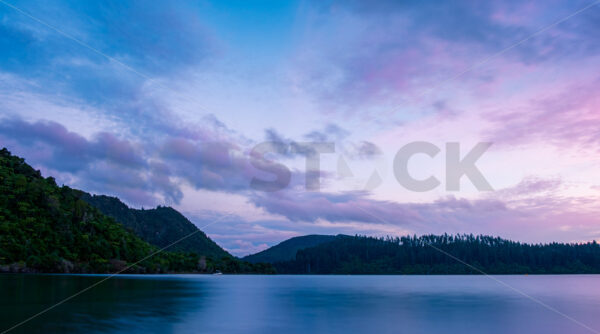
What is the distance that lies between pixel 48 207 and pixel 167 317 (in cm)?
11679

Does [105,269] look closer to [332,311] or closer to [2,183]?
[2,183]

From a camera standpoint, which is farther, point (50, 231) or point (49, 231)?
point (50, 231)

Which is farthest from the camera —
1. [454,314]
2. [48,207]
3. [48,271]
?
[48,207]

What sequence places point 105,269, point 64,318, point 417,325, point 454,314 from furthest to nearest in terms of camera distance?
point 105,269, point 454,314, point 417,325, point 64,318

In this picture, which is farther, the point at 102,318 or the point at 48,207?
the point at 48,207

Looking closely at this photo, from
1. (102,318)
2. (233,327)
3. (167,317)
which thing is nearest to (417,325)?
(233,327)

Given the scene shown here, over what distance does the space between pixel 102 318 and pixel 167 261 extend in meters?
174

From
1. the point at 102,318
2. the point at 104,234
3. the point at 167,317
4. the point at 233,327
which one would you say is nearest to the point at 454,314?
the point at 233,327

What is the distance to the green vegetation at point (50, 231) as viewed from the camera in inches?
4549

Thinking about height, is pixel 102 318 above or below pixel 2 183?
below

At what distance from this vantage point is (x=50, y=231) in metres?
129

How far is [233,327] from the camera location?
102 ft

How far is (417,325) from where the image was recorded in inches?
1260

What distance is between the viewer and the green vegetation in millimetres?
115556
